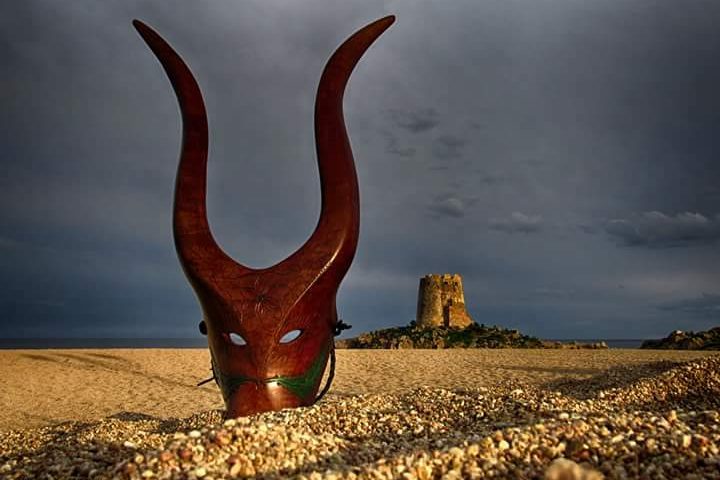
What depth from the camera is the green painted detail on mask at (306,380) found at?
4.30 metres

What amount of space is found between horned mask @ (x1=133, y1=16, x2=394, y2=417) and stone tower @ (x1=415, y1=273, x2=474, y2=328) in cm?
2975

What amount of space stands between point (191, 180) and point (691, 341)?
25.4 m

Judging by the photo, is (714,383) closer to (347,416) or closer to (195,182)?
(347,416)

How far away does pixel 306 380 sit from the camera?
4.47m

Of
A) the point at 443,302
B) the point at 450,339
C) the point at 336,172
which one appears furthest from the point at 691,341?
the point at 336,172

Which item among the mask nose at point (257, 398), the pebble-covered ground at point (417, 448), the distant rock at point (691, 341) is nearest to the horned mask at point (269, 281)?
the mask nose at point (257, 398)

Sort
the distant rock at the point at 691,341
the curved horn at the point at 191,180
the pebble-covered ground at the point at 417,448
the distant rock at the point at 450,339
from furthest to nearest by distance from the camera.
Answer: the distant rock at the point at 450,339 < the distant rock at the point at 691,341 < the curved horn at the point at 191,180 < the pebble-covered ground at the point at 417,448

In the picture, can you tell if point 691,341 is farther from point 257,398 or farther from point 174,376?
point 257,398

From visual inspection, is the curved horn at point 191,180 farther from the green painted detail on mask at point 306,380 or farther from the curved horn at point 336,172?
the green painted detail on mask at point 306,380

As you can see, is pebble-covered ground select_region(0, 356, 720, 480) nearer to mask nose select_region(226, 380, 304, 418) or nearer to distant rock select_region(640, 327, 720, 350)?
mask nose select_region(226, 380, 304, 418)

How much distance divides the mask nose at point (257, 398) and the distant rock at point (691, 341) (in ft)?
77.0

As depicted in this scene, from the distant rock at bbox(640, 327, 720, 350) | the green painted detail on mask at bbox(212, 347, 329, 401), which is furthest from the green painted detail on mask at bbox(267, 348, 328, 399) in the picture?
the distant rock at bbox(640, 327, 720, 350)

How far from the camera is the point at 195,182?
4.74 meters

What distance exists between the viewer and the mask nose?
165 inches
